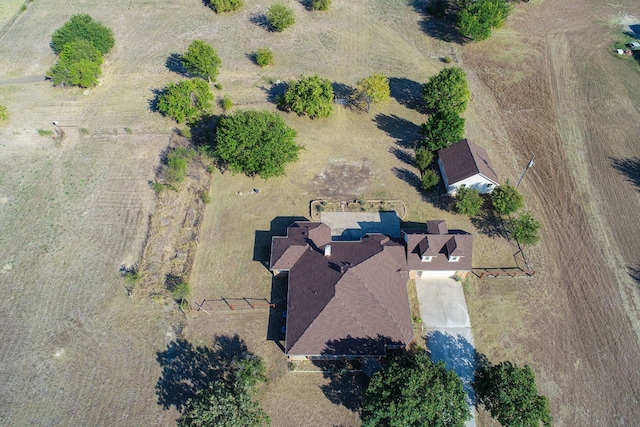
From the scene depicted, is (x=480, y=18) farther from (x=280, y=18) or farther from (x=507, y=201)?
(x=507, y=201)

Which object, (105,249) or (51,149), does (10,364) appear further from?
(51,149)

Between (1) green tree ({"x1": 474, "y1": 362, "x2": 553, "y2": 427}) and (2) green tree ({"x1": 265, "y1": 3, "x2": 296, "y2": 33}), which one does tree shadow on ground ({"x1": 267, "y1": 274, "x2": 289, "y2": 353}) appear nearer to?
(1) green tree ({"x1": 474, "y1": 362, "x2": 553, "y2": 427})

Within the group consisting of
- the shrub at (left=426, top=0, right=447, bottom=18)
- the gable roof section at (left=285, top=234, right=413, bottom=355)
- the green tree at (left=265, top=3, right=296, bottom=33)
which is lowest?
the gable roof section at (left=285, top=234, right=413, bottom=355)

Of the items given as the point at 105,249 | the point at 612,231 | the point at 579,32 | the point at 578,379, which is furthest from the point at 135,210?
the point at 579,32

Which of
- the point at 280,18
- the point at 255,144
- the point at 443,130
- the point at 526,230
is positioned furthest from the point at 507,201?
the point at 280,18

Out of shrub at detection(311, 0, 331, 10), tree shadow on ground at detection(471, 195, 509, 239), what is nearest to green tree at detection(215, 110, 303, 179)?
tree shadow on ground at detection(471, 195, 509, 239)

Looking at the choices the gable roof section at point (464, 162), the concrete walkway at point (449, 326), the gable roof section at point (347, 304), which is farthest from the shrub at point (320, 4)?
the concrete walkway at point (449, 326)

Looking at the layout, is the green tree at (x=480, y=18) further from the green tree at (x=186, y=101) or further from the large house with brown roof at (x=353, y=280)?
the green tree at (x=186, y=101)
